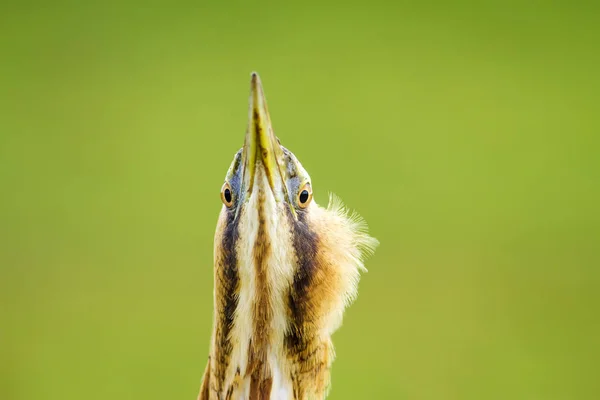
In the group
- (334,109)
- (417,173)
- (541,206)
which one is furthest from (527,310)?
→ (334,109)

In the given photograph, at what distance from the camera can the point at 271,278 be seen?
960mm

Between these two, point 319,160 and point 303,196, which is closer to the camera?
point 303,196

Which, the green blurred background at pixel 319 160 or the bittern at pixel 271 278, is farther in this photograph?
the green blurred background at pixel 319 160

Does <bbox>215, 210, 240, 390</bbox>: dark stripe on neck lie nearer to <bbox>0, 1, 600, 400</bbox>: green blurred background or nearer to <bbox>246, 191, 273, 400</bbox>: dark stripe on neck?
<bbox>246, 191, 273, 400</bbox>: dark stripe on neck

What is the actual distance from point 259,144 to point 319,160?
145 cm

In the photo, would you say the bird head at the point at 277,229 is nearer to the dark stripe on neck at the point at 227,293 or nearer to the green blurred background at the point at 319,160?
the dark stripe on neck at the point at 227,293

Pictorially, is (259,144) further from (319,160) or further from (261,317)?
(319,160)

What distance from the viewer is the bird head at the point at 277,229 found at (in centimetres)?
95

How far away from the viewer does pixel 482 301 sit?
2.37 metres

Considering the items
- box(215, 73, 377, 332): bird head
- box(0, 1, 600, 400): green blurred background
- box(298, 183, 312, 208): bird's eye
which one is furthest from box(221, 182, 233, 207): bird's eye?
box(0, 1, 600, 400): green blurred background

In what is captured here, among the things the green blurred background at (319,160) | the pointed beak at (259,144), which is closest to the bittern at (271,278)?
the pointed beak at (259,144)

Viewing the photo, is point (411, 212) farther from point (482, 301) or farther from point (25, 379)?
point (25, 379)

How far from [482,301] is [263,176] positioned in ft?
5.32

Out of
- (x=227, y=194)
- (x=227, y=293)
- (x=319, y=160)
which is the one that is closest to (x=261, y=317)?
(x=227, y=293)
